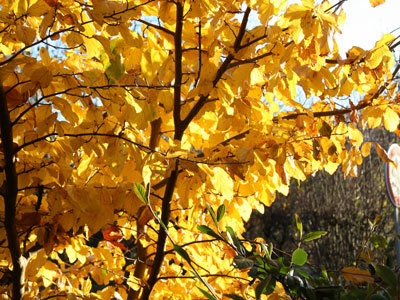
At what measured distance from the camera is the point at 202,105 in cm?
148

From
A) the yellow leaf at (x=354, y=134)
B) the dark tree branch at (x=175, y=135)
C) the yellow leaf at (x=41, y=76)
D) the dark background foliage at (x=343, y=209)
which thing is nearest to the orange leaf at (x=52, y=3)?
the yellow leaf at (x=41, y=76)

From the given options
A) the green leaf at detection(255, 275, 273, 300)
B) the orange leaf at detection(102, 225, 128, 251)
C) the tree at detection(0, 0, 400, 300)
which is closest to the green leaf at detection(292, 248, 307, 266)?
the green leaf at detection(255, 275, 273, 300)

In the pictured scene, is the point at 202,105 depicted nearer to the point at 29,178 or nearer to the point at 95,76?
the point at 95,76

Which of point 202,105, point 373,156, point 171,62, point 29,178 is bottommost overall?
point 29,178

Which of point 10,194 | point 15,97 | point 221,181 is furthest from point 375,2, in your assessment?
point 10,194

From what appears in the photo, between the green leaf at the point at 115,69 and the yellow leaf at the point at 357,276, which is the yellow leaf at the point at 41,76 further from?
the yellow leaf at the point at 357,276

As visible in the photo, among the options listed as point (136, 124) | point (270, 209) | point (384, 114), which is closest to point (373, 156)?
point (270, 209)

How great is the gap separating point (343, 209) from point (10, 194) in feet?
26.2

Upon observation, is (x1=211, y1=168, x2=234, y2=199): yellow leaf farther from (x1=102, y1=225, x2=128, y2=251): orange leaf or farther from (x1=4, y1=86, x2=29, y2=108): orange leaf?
(x1=102, y1=225, x2=128, y2=251): orange leaf

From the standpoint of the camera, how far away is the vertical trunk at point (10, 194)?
1.14m

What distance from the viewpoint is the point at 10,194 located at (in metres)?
1.21

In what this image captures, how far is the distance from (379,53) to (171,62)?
63 centimetres

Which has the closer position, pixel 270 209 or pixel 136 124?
pixel 136 124

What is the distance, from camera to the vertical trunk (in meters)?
1.14
